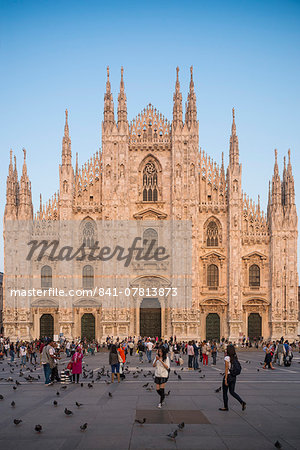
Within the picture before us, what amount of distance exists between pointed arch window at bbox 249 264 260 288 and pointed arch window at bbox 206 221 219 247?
4.05 m

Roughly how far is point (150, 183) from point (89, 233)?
24.4ft

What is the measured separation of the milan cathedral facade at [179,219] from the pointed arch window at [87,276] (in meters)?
0.09

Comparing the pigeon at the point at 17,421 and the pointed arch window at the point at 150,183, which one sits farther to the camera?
the pointed arch window at the point at 150,183

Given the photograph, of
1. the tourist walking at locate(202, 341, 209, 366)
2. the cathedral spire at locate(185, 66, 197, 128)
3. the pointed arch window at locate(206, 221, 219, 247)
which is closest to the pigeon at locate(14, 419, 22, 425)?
the tourist walking at locate(202, 341, 209, 366)

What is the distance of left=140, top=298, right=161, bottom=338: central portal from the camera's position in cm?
4796

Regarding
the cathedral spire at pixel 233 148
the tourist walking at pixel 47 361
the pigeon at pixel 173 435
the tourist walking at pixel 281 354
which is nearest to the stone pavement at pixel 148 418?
the pigeon at pixel 173 435

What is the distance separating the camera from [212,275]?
48.5 metres

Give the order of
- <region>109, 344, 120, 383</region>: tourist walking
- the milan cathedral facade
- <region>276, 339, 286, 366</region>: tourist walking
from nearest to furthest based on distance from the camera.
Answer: <region>109, 344, 120, 383</region>: tourist walking
<region>276, 339, 286, 366</region>: tourist walking
the milan cathedral facade

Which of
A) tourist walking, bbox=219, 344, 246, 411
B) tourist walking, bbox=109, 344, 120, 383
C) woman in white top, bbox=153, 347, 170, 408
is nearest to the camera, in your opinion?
tourist walking, bbox=219, 344, 246, 411

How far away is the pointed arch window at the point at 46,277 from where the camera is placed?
48312 millimetres

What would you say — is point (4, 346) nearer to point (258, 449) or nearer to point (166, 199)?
point (166, 199)

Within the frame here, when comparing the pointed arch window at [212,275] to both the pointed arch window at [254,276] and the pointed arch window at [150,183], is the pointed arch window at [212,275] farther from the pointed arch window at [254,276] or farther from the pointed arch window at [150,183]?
the pointed arch window at [150,183]

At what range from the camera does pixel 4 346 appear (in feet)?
132

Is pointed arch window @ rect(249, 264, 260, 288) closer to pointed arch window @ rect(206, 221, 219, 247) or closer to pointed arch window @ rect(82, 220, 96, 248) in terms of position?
pointed arch window @ rect(206, 221, 219, 247)
